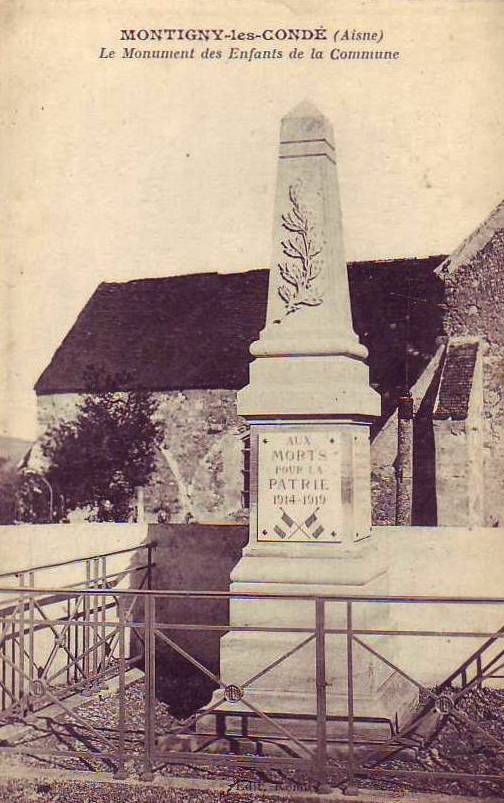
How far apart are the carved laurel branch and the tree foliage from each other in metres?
14.7

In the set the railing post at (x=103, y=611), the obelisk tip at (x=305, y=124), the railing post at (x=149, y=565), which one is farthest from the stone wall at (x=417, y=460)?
the obelisk tip at (x=305, y=124)

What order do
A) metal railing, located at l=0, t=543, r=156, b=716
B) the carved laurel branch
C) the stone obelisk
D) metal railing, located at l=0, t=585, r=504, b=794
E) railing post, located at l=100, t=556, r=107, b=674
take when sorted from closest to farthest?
metal railing, located at l=0, t=585, r=504, b=794, the stone obelisk, the carved laurel branch, metal railing, located at l=0, t=543, r=156, b=716, railing post, located at l=100, t=556, r=107, b=674

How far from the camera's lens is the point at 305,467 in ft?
21.8

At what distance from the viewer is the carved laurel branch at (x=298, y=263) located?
6.85 meters

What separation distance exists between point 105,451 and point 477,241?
9.41 metres

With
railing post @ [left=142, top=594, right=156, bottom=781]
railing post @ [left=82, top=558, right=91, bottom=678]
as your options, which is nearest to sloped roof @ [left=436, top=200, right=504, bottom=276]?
railing post @ [left=82, top=558, right=91, bottom=678]

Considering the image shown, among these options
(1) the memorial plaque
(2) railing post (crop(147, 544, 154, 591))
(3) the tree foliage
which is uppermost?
(3) the tree foliage

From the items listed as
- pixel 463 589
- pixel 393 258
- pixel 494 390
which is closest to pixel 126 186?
pixel 393 258

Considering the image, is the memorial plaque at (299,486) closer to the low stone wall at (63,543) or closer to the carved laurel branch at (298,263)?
the carved laurel branch at (298,263)

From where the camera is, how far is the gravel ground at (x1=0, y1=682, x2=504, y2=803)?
17.2ft

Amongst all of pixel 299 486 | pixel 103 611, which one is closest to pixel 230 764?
pixel 299 486

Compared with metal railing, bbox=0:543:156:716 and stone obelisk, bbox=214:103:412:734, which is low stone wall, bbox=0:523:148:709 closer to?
metal railing, bbox=0:543:156:716

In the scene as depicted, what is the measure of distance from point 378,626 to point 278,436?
1.55 metres

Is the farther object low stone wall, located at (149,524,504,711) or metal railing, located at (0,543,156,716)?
low stone wall, located at (149,524,504,711)
